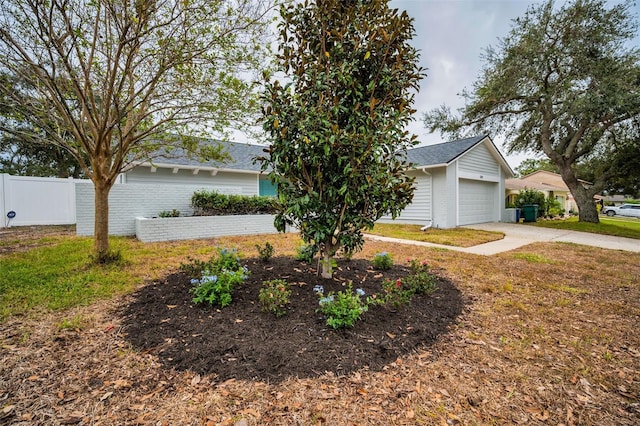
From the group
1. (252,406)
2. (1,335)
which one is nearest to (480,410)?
(252,406)

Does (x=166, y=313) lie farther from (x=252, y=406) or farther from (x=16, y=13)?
(x=16, y=13)

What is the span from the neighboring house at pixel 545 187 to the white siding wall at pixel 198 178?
1618cm

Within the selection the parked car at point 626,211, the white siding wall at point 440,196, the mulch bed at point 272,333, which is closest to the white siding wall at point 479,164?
the white siding wall at point 440,196

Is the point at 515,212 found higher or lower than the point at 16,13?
lower

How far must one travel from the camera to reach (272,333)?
270 cm

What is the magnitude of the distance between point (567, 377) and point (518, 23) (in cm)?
1644

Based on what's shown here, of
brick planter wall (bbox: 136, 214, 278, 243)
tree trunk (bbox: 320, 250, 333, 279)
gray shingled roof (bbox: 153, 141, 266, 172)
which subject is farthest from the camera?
gray shingled roof (bbox: 153, 141, 266, 172)

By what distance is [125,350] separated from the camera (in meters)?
2.51

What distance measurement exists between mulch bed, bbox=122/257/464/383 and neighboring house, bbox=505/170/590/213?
60.6 ft

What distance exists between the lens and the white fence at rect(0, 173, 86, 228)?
9.44 meters

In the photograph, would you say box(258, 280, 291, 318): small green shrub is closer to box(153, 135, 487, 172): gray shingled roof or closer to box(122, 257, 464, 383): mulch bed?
box(122, 257, 464, 383): mulch bed

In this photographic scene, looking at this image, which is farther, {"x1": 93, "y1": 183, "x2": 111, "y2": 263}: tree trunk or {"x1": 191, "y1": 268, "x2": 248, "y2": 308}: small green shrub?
{"x1": 93, "y1": 183, "x2": 111, "y2": 263}: tree trunk

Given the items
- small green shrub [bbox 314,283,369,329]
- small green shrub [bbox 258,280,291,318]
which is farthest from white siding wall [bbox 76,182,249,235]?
small green shrub [bbox 314,283,369,329]

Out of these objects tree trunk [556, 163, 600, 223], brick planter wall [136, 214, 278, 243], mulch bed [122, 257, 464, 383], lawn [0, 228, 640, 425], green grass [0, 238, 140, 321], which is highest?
tree trunk [556, 163, 600, 223]
